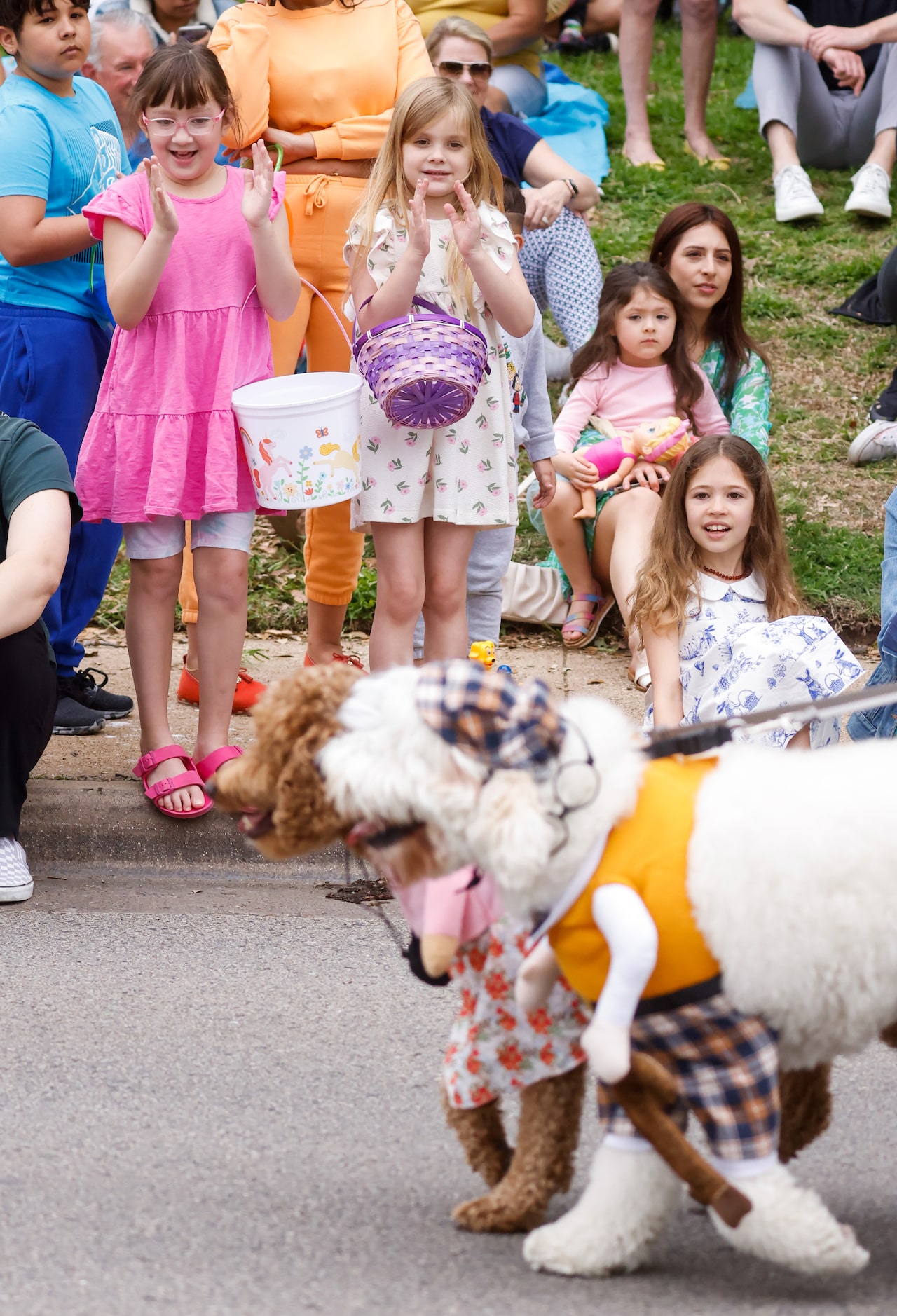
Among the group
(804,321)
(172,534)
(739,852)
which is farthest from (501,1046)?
(804,321)

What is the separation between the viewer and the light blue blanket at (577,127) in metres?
8.56

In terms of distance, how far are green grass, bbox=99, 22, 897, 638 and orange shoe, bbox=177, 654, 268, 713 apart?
2.65 feet

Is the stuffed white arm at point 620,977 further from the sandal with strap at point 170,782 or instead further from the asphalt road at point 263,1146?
the sandal with strap at point 170,782

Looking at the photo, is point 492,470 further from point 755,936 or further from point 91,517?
point 755,936

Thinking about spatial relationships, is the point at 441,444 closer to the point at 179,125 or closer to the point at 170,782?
the point at 179,125

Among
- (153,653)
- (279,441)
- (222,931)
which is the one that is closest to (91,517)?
(153,653)

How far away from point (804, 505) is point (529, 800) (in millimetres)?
4930

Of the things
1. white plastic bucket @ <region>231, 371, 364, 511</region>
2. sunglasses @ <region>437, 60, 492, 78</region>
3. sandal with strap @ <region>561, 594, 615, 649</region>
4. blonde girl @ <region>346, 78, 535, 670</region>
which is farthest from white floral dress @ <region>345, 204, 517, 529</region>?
sunglasses @ <region>437, 60, 492, 78</region>

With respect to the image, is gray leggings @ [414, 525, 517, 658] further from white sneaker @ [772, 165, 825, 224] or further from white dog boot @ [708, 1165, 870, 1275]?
white sneaker @ [772, 165, 825, 224]

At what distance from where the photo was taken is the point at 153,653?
15.3ft

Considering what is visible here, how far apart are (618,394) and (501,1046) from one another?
3.99 meters

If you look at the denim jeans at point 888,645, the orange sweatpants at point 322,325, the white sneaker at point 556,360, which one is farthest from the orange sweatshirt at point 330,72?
the white sneaker at point 556,360

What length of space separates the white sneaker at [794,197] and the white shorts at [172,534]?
16.6ft

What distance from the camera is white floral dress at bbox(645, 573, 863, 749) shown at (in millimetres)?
4383
